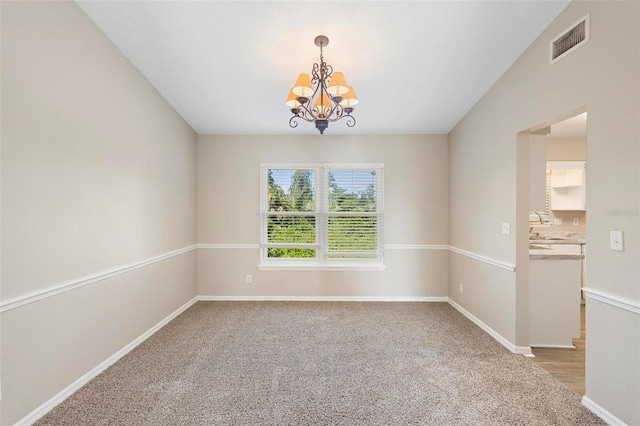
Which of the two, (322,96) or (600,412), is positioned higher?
(322,96)

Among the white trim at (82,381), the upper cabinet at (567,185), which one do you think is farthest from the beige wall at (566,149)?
the white trim at (82,381)

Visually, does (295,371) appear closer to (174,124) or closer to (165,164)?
(165,164)

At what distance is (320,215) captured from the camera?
4.35 m

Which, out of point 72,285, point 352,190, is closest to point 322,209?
point 352,190

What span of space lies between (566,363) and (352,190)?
9.73 feet

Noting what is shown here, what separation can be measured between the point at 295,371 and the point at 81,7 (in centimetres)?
328

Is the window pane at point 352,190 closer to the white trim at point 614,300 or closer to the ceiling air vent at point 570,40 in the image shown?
the ceiling air vent at point 570,40

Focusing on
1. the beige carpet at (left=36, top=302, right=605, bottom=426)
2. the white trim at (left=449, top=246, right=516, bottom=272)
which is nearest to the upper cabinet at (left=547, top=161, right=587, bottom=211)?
Result: the white trim at (left=449, top=246, right=516, bottom=272)

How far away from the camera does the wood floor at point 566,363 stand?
2.26 metres

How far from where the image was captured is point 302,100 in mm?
2178

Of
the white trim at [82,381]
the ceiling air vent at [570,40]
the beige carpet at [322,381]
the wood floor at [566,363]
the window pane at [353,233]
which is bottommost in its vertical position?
the wood floor at [566,363]

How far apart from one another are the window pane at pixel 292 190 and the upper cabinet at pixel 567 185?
392cm

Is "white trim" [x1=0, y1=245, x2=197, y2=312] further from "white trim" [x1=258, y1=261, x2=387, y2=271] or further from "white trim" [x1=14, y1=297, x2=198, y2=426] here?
"white trim" [x1=258, y1=261, x2=387, y2=271]

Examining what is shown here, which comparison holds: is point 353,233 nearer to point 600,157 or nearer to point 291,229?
point 291,229
